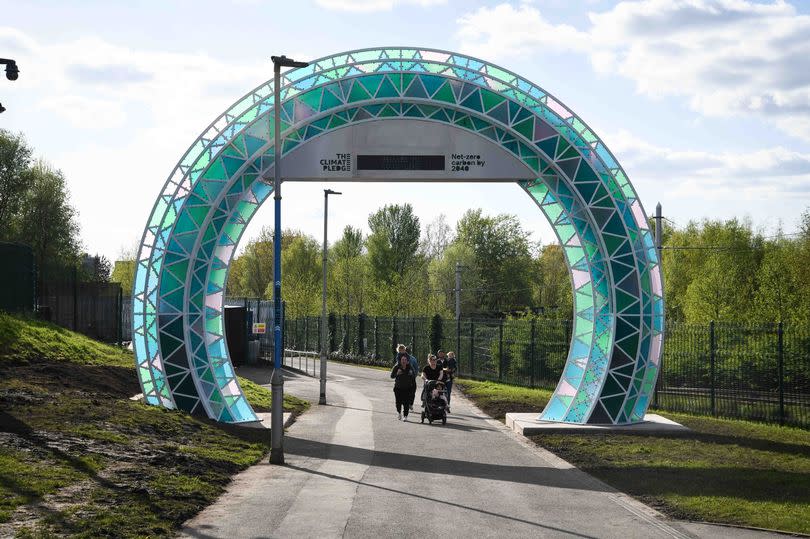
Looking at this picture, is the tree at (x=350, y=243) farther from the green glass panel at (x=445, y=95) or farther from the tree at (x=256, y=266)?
the green glass panel at (x=445, y=95)

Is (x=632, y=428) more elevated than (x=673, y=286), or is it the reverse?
(x=673, y=286)

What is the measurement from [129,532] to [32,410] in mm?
7620

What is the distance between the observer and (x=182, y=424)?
19.6 m

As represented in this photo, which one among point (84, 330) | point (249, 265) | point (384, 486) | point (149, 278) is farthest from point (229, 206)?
point (249, 265)

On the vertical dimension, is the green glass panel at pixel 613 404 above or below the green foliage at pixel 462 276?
below

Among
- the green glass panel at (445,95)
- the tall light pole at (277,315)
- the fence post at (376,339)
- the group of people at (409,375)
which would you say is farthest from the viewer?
the fence post at (376,339)

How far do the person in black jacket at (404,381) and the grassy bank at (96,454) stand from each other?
11.9 feet

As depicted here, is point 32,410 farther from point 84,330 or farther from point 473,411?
point 84,330

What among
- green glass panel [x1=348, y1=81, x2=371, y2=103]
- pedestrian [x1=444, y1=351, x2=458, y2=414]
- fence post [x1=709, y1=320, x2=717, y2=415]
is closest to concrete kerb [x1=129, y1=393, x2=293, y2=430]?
pedestrian [x1=444, y1=351, x2=458, y2=414]

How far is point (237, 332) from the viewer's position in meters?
48.5

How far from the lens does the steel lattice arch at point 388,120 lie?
→ 2183cm

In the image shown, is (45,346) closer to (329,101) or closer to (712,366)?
(329,101)

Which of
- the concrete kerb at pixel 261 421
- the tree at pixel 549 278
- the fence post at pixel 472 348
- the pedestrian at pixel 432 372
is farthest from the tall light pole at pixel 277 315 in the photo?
the tree at pixel 549 278

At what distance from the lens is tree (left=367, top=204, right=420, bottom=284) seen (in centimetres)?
8838
